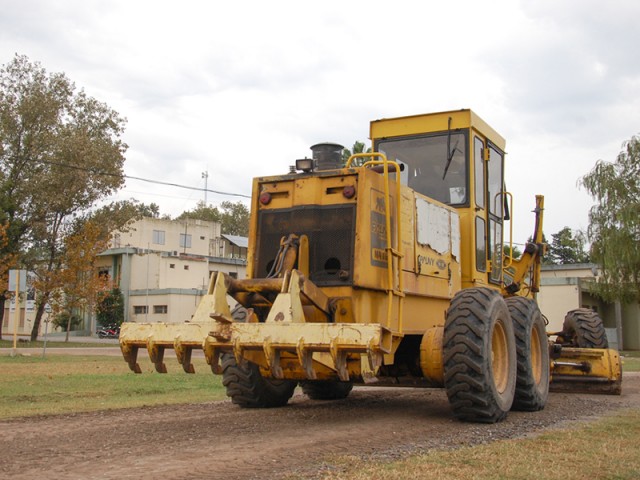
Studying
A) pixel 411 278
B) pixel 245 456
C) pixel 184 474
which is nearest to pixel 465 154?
pixel 411 278

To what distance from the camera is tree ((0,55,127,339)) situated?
3828cm

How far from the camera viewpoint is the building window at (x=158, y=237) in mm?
74312

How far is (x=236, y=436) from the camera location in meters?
7.71

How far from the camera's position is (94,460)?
6406mm

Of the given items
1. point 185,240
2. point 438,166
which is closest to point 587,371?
point 438,166

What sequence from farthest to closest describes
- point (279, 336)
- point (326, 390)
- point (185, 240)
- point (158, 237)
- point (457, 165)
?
point (185, 240) < point (158, 237) < point (326, 390) < point (457, 165) < point (279, 336)

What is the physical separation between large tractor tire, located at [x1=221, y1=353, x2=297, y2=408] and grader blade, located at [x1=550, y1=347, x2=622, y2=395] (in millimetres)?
5238

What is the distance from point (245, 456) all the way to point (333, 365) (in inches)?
62.0

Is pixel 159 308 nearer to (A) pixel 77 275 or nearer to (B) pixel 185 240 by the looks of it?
(B) pixel 185 240

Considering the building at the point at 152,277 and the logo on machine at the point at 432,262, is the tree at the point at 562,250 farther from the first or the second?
the logo on machine at the point at 432,262

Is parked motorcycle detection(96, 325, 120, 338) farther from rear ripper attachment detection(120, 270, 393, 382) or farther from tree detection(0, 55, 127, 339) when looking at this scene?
rear ripper attachment detection(120, 270, 393, 382)

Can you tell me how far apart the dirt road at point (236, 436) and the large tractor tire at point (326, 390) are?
7.0 inches

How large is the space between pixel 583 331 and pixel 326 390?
556 cm

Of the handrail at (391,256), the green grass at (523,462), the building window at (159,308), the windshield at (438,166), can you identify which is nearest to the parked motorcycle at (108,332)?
the building window at (159,308)
